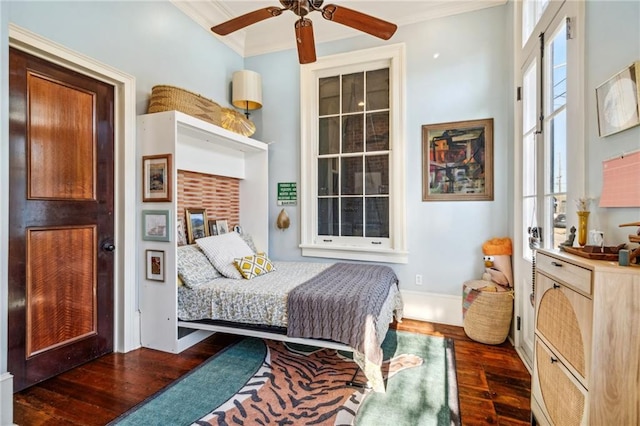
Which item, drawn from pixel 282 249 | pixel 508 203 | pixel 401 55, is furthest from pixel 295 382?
pixel 401 55

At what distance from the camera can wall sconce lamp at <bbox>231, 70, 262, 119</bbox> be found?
3680 mm

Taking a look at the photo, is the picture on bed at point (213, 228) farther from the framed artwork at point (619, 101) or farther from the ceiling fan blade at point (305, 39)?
the framed artwork at point (619, 101)

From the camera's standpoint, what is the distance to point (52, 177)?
2.15 m

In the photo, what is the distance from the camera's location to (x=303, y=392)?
6.45ft

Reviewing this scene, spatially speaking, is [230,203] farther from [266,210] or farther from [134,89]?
[134,89]

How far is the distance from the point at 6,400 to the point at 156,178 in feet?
5.35

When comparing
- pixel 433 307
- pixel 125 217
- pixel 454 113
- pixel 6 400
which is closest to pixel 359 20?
pixel 454 113

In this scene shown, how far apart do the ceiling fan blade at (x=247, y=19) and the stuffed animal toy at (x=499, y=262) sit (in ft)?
8.83

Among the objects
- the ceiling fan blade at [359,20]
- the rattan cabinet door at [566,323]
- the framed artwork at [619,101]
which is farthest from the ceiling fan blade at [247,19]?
the rattan cabinet door at [566,323]

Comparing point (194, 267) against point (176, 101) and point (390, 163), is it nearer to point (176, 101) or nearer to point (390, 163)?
point (176, 101)

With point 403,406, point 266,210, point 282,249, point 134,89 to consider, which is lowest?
point 403,406

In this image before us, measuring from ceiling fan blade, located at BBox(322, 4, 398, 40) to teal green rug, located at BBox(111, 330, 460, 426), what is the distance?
2363mm

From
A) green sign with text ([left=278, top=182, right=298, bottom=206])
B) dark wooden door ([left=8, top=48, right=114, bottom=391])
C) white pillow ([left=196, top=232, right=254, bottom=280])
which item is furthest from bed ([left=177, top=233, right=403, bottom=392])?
green sign with text ([left=278, top=182, right=298, bottom=206])

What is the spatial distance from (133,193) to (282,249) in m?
1.80
